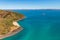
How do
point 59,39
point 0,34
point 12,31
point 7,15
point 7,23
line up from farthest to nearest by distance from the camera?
point 7,15, point 7,23, point 12,31, point 0,34, point 59,39

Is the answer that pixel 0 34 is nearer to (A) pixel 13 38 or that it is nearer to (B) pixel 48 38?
(A) pixel 13 38

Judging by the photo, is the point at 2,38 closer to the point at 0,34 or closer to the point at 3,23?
the point at 0,34

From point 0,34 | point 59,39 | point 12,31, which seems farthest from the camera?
point 12,31

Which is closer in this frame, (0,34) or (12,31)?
(0,34)

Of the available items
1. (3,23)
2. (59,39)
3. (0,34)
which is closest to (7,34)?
(0,34)

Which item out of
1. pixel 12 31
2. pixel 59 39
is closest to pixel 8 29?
pixel 12 31

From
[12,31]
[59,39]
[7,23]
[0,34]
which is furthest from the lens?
[7,23]

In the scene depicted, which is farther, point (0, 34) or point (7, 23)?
point (7, 23)

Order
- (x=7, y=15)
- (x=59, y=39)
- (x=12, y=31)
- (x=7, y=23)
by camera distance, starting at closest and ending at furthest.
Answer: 1. (x=59, y=39)
2. (x=12, y=31)
3. (x=7, y=23)
4. (x=7, y=15)

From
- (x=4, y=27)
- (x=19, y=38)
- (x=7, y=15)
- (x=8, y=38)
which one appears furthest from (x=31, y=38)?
(x=7, y=15)
